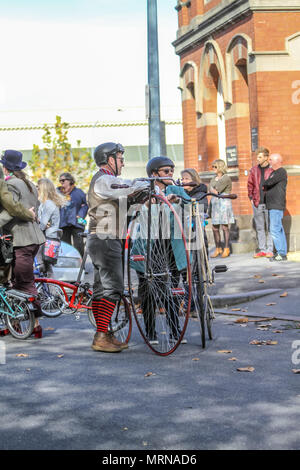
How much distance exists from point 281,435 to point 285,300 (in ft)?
18.1

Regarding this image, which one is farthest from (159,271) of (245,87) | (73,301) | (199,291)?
(245,87)

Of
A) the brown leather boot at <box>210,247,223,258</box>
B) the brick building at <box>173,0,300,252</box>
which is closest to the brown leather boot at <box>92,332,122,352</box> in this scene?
the brown leather boot at <box>210,247,223,258</box>

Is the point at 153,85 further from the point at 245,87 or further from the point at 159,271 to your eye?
the point at 159,271

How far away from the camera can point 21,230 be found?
8.63m

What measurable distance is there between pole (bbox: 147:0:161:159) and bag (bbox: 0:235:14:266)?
6.22 meters

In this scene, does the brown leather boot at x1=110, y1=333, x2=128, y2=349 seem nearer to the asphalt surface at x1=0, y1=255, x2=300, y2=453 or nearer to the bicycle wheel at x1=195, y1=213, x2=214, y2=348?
the asphalt surface at x1=0, y1=255, x2=300, y2=453

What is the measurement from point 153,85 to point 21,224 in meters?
6.64

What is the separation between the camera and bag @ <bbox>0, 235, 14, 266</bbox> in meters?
8.48

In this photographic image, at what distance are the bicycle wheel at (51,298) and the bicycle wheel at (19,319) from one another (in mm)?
1285

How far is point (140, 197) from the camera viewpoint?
24.2ft

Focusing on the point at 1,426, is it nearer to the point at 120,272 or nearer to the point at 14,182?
the point at 120,272

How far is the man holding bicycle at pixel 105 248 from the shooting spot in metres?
7.52

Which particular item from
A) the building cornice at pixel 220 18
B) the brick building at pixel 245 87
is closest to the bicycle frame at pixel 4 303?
the brick building at pixel 245 87

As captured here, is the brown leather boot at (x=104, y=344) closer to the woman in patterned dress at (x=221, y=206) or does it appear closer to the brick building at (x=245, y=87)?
the woman in patterned dress at (x=221, y=206)
